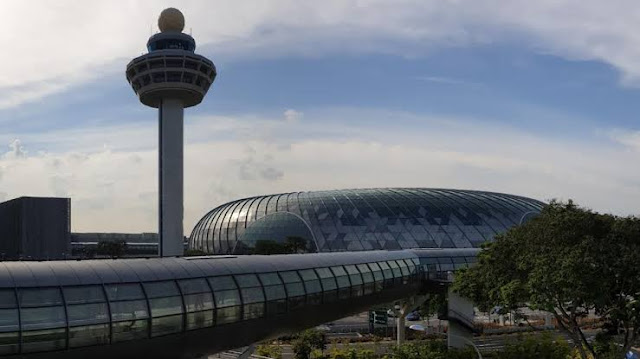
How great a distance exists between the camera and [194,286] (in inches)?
1060

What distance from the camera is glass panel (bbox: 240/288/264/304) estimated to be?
29578 millimetres

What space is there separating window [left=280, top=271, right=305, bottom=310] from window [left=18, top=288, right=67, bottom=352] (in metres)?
14.0

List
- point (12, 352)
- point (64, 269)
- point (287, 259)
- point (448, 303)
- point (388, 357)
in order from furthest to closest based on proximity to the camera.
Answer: point (448, 303)
point (388, 357)
point (287, 259)
point (64, 269)
point (12, 352)

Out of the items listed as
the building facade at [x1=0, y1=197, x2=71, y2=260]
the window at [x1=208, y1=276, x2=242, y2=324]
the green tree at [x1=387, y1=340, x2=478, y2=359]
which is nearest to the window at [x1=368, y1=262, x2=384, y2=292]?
the green tree at [x1=387, y1=340, x2=478, y2=359]

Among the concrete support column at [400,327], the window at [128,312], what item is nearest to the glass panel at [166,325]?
the window at [128,312]

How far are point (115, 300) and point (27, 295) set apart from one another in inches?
134

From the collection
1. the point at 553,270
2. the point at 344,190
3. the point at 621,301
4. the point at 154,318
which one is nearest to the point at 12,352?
the point at 154,318

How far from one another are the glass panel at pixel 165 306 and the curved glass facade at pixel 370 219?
84.9m

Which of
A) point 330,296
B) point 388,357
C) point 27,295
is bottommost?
point 388,357

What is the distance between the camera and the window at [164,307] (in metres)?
24.7

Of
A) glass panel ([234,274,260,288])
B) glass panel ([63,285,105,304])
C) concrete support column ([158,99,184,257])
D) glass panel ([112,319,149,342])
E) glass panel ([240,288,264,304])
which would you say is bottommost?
glass panel ([112,319,149,342])

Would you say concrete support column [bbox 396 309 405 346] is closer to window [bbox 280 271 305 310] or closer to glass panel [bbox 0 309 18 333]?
window [bbox 280 271 305 310]

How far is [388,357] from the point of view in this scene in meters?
51.2

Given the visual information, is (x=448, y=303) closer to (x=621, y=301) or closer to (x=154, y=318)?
(x=621, y=301)
